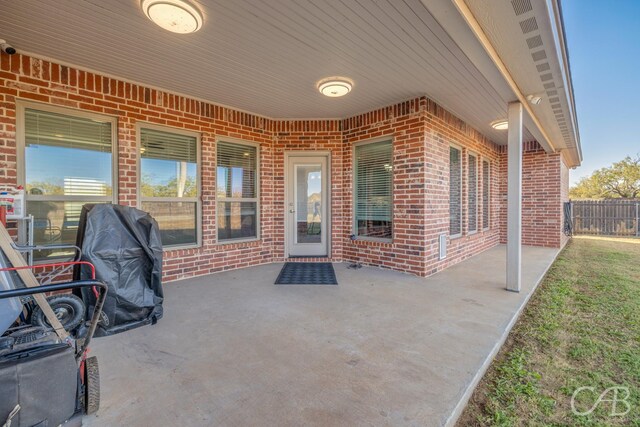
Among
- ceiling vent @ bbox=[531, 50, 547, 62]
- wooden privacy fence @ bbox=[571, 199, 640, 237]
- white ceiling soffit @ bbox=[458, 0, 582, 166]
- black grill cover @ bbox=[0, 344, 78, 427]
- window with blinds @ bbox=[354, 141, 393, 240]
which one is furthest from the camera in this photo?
wooden privacy fence @ bbox=[571, 199, 640, 237]

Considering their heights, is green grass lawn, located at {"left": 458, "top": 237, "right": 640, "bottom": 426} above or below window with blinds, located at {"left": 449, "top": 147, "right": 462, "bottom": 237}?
below

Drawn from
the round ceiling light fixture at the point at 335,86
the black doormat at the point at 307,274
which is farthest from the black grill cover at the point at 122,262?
the round ceiling light fixture at the point at 335,86

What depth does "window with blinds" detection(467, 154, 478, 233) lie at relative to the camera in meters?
5.98

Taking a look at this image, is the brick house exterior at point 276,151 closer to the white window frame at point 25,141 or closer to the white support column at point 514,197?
the white window frame at point 25,141

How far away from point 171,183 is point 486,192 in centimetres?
696

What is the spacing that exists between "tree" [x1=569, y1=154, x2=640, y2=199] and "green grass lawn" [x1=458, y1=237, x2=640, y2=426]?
17.9 metres

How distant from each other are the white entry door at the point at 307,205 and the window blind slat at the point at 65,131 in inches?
107

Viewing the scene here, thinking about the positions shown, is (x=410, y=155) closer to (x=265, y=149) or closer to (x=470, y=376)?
(x=265, y=149)

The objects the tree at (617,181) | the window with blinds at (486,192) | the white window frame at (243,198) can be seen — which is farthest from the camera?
the tree at (617,181)

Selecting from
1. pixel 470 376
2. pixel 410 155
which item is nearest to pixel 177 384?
pixel 470 376

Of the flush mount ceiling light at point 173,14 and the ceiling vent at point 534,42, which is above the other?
the flush mount ceiling light at point 173,14

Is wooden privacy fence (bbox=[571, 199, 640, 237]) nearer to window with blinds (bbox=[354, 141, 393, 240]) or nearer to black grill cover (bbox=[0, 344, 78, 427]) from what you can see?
window with blinds (bbox=[354, 141, 393, 240])

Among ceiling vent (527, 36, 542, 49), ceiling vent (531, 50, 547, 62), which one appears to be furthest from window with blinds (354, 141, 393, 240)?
ceiling vent (527, 36, 542, 49)

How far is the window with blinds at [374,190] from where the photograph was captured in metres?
4.63
